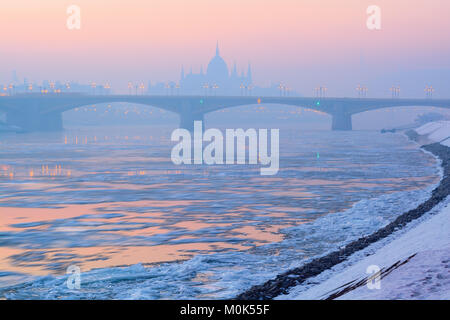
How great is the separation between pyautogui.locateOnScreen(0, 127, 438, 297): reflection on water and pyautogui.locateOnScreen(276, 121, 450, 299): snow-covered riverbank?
2.50m

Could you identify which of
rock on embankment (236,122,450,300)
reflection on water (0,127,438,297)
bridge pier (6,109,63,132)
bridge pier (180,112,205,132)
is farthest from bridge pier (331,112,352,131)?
rock on embankment (236,122,450,300)

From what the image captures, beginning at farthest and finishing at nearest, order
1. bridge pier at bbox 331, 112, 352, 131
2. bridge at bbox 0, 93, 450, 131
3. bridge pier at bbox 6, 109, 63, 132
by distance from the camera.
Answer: bridge pier at bbox 331, 112, 352, 131
bridge pier at bbox 6, 109, 63, 132
bridge at bbox 0, 93, 450, 131

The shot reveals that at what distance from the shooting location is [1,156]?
66625mm

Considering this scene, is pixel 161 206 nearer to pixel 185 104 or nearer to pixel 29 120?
pixel 185 104

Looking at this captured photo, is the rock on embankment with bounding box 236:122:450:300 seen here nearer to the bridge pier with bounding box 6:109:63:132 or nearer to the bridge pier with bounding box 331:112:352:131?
the bridge pier with bounding box 331:112:352:131

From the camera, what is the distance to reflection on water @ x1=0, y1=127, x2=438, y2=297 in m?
19.5

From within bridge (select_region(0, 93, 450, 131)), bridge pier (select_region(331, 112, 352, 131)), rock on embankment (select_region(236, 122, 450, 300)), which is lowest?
bridge pier (select_region(331, 112, 352, 131))

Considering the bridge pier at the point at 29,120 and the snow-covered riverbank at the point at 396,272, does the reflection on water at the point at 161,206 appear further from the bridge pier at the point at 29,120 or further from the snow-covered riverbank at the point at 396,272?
the bridge pier at the point at 29,120

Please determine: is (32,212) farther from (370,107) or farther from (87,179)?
(370,107)

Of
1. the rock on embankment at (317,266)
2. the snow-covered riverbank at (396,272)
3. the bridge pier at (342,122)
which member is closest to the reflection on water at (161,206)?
the rock on embankment at (317,266)

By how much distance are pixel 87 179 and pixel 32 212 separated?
1480cm

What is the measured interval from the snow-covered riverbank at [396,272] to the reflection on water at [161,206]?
2.50 metres

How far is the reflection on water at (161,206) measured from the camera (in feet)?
64.0

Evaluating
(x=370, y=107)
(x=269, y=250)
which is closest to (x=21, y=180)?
(x=269, y=250)
